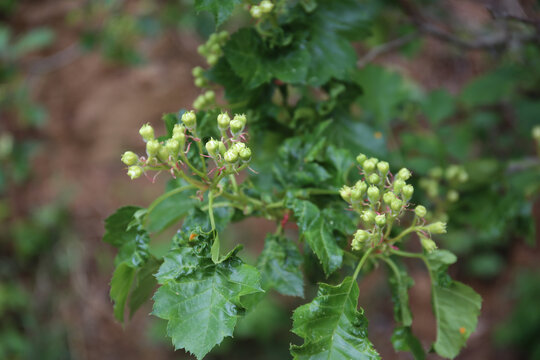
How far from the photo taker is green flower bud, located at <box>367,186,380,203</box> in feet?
3.68

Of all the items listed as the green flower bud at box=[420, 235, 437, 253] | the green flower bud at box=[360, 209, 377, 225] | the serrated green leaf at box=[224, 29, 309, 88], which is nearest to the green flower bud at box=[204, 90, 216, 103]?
the serrated green leaf at box=[224, 29, 309, 88]

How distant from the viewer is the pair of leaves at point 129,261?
47.4 inches

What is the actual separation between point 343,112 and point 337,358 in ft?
2.88

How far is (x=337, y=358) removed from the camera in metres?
1.05

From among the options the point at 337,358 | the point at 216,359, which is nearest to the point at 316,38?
the point at 337,358

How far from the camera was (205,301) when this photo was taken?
107 cm

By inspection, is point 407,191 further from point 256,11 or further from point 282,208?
point 256,11

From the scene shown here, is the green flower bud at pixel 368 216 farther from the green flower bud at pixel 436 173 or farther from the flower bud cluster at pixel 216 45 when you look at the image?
the green flower bud at pixel 436 173

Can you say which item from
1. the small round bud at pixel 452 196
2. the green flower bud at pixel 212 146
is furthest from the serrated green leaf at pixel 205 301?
the small round bud at pixel 452 196

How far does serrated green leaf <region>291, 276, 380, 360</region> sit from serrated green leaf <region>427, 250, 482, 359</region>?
280mm

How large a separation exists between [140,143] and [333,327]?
358cm

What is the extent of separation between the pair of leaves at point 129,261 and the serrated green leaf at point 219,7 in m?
0.55

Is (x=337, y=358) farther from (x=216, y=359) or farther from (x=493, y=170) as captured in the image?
(x=216, y=359)

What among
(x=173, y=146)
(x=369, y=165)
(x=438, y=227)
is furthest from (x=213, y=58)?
(x=438, y=227)
